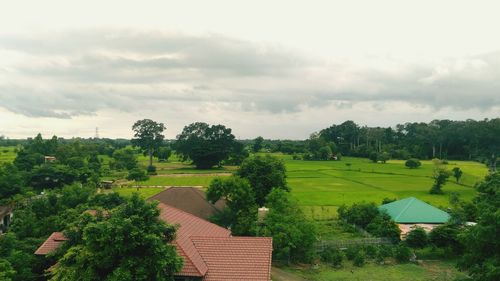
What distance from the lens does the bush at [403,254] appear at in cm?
2594

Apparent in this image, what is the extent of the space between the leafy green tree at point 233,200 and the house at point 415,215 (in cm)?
1105

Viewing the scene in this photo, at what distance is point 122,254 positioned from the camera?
43.2 ft

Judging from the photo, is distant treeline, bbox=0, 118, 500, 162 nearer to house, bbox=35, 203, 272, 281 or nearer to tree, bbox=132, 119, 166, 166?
tree, bbox=132, 119, 166, 166

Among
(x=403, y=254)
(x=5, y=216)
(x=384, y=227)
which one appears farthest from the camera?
(x=5, y=216)

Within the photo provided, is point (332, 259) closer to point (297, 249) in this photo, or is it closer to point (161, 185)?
point (297, 249)

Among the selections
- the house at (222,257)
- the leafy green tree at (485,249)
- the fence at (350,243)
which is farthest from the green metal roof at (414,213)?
the house at (222,257)

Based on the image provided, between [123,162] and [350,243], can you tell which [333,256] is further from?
[123,162]

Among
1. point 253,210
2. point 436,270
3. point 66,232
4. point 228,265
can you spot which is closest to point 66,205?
point 253,210

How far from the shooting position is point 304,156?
111438 mm

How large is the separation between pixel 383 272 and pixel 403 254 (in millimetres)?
2835

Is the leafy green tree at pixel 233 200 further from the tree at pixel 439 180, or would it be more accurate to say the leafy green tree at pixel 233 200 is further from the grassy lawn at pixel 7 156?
the grassy lawn at pixel 7 156

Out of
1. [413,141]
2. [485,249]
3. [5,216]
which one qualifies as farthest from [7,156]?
[413,141]

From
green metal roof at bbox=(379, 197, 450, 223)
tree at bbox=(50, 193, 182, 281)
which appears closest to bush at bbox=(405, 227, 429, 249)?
green metal roof at bbox=(379, 197, 450, 223)

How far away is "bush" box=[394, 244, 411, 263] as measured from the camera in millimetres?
25938
